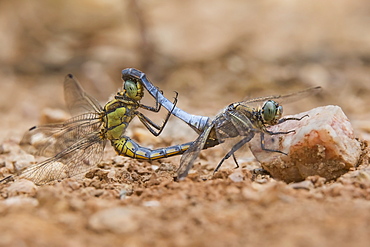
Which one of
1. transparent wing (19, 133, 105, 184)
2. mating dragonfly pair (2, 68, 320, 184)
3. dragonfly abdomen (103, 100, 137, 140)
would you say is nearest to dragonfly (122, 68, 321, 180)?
mating dragonfly pair (2, 68, 320, 184)

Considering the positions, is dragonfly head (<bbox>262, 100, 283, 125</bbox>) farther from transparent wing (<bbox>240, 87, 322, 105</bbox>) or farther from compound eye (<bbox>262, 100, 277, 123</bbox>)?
transparent wing (<bbox>240, 87, 322, 105</bbox>)

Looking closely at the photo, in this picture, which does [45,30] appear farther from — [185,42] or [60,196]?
[60,196]

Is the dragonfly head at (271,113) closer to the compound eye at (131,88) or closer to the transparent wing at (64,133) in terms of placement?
the compound eye at (131,88)

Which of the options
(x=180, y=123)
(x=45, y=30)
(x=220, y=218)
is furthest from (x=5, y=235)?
(x=45, y=30)

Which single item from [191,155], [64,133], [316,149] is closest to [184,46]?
[64,133]

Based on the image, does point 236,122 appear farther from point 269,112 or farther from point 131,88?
point 131,88
